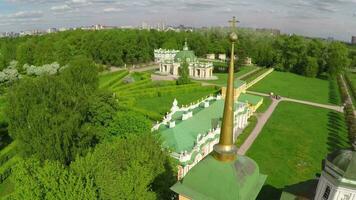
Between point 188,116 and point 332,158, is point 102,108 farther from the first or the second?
point 332,158

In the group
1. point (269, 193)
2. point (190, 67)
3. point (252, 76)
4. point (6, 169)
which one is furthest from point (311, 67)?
point (6, 169)

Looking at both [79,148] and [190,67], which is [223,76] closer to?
[190,67]

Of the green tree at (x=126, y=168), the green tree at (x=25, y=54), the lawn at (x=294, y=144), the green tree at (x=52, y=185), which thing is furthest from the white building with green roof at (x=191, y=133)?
the green tree at (x=25, y=54)

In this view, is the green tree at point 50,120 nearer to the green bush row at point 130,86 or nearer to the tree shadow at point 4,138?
the tree shadow at point 4,138

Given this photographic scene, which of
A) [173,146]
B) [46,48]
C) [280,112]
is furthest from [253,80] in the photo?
[46,48]

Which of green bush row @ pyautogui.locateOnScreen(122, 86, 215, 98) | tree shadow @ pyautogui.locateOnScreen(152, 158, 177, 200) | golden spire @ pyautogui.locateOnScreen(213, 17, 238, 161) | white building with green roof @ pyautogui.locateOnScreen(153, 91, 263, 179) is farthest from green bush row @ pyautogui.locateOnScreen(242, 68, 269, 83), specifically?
golden spire @ pyautogui.locateOnScreen(213, 17, 238, 161)

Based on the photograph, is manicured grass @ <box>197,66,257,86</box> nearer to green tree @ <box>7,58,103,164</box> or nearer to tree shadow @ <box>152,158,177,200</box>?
green tree @ <box>7,58,103,164</box>

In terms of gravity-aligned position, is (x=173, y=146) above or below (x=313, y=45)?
below
